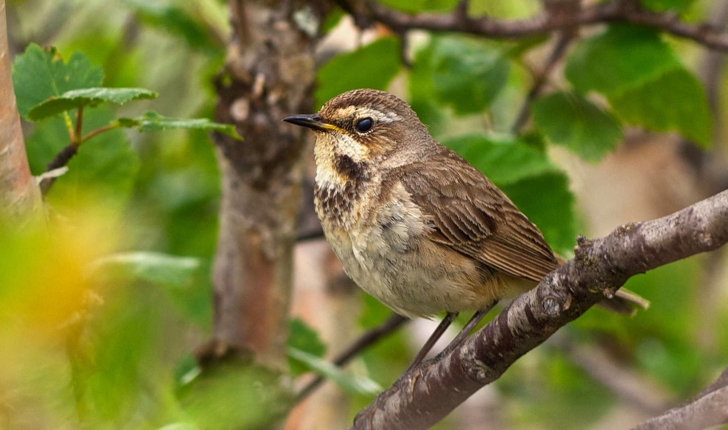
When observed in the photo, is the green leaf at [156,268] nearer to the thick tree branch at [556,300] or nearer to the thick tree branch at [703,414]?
the thick tree branch at [556,300]

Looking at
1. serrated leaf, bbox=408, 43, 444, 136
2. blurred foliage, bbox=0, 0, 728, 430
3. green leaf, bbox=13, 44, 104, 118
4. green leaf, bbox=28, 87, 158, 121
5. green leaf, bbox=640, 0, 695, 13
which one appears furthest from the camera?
serrated leaf, bbox=408, 43, 444, 136

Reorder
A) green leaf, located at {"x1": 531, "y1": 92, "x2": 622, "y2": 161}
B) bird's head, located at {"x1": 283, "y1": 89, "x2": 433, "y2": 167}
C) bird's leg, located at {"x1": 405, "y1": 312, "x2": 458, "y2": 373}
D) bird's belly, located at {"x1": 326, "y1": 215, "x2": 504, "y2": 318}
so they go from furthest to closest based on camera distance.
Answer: green leaf, located at {"x1": 531, "y1": 92, "x2": 622, "y2": 161} < bird's leg, located at {"x1": 405, "y1": 312, "x2": 458, "y2": 373} < bird's head, located at {"x1": 283, "y1": 89, "x2": 433, "y2": 167} < bird's belly, located at {"x1": 326, "y1": 215, "x2": 504, "y2": 318}

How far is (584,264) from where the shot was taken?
1.96 metres

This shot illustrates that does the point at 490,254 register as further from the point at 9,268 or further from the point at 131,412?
the point at 9,268

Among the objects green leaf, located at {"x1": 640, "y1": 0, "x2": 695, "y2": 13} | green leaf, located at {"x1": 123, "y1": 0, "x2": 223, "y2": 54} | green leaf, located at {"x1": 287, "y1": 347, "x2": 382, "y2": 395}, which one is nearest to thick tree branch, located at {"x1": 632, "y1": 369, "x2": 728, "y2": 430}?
green leaf, located at {"x1": 287, "y1": 347, "x2": 382, "y2": 395}

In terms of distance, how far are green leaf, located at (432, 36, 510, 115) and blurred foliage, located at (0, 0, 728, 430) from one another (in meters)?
0.01

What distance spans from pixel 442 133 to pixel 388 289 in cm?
198

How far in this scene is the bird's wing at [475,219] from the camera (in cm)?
332

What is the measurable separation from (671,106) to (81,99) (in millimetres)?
3056

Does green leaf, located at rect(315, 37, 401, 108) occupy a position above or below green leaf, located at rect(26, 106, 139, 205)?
below

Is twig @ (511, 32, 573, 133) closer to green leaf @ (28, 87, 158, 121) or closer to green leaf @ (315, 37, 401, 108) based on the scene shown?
green leaf @ (315, 37, 401, 108)

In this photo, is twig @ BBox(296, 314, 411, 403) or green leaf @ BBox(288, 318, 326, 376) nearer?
twig @ BBox(296, 314, 411, 403)

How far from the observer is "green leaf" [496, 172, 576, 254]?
3.89m

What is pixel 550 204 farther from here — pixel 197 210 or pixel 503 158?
pixel 197 210
